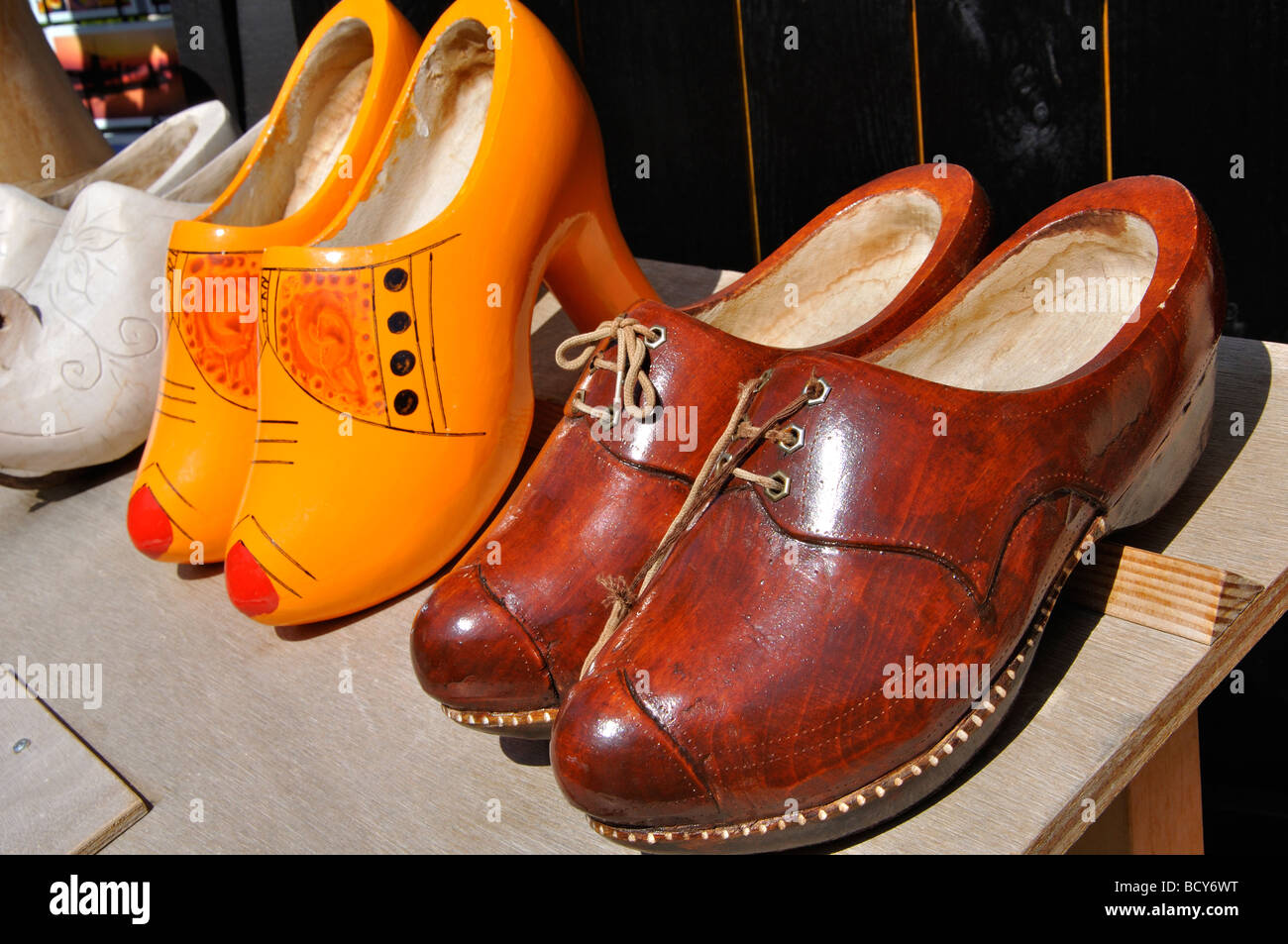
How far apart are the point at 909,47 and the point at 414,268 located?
61 cm

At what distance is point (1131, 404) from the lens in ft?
2.65

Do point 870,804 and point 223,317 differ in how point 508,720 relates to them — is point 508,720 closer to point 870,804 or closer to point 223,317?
point 870,804

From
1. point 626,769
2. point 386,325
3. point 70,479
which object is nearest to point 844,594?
point 626,769

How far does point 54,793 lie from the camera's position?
0.93 m

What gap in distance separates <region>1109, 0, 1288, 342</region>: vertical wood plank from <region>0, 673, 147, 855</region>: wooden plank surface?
109 cm

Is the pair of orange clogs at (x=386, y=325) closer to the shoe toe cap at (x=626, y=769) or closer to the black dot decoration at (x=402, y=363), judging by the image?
the black dot decoration at (x=402, y=363)

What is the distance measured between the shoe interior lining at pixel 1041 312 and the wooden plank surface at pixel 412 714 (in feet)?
0.52

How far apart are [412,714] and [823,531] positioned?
0.42 m

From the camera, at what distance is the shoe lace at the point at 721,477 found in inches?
29.6

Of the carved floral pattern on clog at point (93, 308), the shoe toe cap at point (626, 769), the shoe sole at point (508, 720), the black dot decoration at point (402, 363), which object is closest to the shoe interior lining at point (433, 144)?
the black dot decoration at point (402, 363)

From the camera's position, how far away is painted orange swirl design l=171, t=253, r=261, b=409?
1.21 m

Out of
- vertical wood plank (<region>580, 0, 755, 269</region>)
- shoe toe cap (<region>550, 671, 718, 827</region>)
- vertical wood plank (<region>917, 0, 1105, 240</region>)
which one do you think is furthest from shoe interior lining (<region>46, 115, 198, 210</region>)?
shoe toe cap (<region>550, 671, 718, 827</region>)
